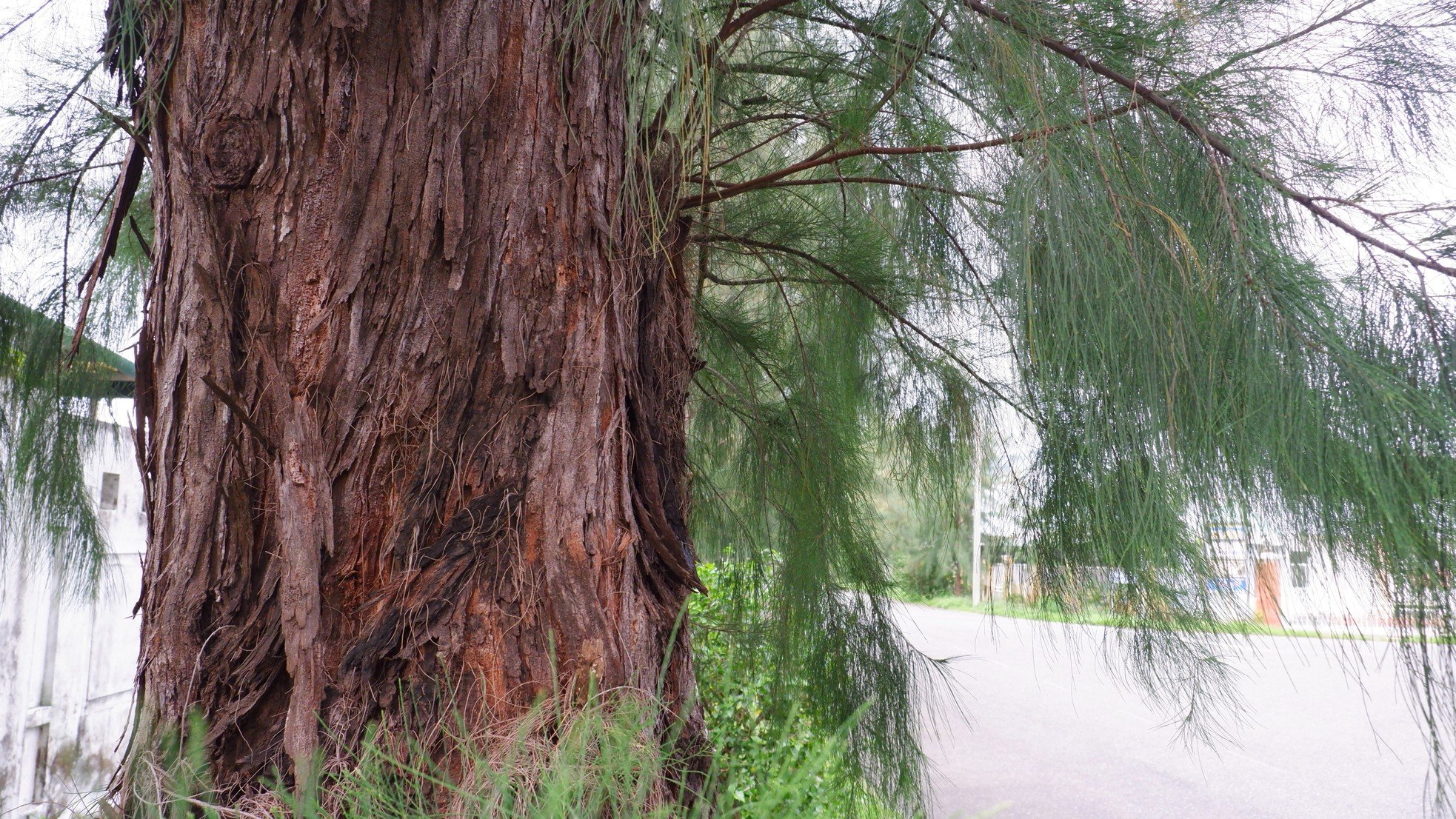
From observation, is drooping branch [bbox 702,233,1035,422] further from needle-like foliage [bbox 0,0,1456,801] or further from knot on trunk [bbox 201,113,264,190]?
knot on trunk [bbox 201,113,264,190]

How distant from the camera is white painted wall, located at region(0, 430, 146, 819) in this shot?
5.76ft

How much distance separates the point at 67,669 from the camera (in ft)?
6.47

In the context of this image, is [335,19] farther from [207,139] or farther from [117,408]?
[117,408]

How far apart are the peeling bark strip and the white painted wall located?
107cm

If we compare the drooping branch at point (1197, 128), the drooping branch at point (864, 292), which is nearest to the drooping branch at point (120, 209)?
the drooping branch at point (864, 292)

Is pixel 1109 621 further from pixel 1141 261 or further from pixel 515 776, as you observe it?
pixel 515 776

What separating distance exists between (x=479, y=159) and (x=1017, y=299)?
474 mm

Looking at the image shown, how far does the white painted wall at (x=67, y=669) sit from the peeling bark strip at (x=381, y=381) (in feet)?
3.52

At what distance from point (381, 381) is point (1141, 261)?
0.64 metres

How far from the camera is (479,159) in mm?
720

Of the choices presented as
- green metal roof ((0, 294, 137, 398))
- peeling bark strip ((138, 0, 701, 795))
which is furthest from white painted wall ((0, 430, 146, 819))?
peeling bark strip ((138, 0, 701, 795))

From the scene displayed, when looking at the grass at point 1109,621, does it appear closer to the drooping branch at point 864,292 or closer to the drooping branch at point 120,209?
the drooping branch at point 864,292

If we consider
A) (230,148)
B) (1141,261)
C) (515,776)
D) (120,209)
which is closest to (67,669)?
(120,209)

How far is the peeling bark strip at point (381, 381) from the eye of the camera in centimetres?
65
